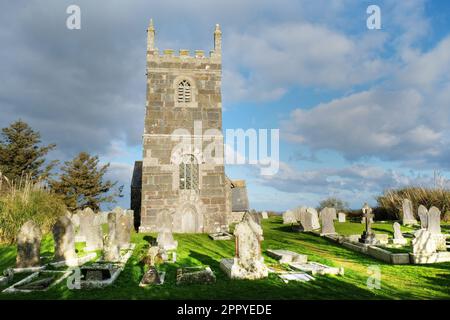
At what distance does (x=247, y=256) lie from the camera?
26.7ft

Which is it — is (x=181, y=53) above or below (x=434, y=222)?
above

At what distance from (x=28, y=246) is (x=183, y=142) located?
41.6 ft

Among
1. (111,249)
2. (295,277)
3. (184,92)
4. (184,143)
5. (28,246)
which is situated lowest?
(295,277)

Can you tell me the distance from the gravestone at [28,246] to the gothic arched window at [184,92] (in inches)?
544

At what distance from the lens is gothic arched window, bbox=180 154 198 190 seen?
806 inches

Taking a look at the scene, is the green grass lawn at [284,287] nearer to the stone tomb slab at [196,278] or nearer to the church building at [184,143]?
the stone tomb slab at [196,278]

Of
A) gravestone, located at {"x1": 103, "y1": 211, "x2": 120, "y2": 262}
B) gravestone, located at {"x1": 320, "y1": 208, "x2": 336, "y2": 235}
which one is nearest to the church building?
gravestone, located at {"x1": 320, "y1": 208, "x2": 336, "y2": 235}

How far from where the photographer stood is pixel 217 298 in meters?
6.36

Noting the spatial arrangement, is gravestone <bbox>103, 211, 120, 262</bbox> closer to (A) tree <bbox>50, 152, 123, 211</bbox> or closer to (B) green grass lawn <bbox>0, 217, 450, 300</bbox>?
(B) green grass lawn <bbox>0, 217, 450, 300</bbox>

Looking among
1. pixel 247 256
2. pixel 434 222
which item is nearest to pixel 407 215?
pixel 434 222

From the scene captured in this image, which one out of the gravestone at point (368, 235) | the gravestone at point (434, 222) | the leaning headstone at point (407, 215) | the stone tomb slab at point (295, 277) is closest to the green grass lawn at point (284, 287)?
the stone tomb slab at point (295, 277)

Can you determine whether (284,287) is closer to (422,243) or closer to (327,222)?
(422,243)

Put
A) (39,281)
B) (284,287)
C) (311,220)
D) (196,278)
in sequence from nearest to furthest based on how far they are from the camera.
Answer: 1. (284,287)
2. (39,281)
3. (196,278)
4. (311,220)
